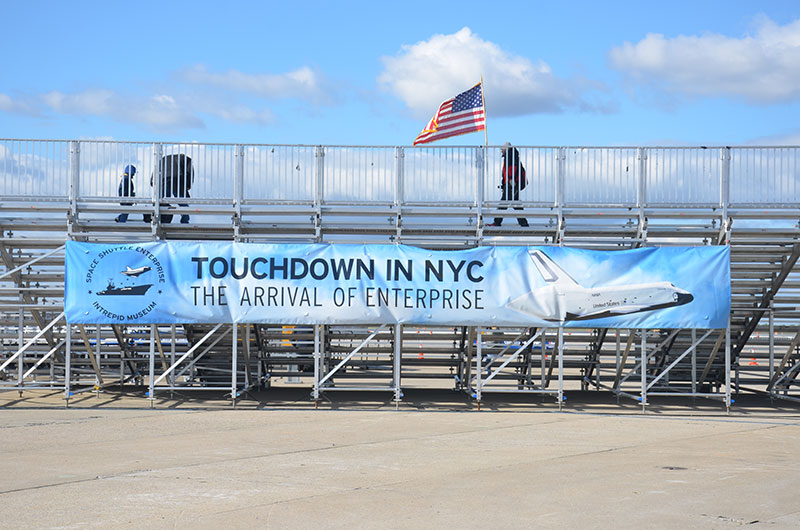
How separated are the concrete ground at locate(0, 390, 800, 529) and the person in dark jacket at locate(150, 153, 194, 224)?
4.47 m

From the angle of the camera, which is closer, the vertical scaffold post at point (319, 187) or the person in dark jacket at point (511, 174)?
the vertical scaffold post at point (319, 187)

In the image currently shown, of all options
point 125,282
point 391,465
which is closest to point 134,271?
point 125,282

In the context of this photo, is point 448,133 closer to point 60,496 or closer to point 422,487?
point 422,487

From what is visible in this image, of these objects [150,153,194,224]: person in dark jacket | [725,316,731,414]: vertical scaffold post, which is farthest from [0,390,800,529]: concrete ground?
[150,153,194,224]: person in dark jacket

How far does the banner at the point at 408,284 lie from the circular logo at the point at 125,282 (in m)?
0.02

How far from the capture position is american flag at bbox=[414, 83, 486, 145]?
20.6m

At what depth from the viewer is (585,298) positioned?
18.1 m

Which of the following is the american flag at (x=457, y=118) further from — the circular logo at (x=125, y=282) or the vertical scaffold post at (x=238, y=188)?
the circular logo at (x=125, y=282)

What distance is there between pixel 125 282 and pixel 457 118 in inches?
327

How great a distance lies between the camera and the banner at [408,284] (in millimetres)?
18000

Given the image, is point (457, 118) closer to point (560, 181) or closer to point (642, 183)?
point (560, 181)

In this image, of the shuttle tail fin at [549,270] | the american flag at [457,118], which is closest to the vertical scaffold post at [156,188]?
the american flag at [457,118]

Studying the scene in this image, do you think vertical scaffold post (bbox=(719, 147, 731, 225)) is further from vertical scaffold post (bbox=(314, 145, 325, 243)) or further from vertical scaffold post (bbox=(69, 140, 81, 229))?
vertical scaffold post (bbox=(69, 140, 81, 229))

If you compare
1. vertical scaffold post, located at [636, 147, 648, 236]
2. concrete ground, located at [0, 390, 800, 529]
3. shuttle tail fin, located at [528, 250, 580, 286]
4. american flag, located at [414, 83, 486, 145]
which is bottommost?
concrete ground, located at [0, 390, 800, 529]
